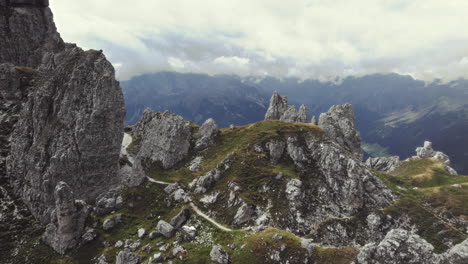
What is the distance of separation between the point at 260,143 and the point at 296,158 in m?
14.2

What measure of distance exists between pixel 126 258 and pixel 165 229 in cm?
1029

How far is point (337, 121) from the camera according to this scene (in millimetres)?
162875

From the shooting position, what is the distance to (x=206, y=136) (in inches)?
4107

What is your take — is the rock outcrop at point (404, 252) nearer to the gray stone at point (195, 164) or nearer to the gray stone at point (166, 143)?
the gray stone at point (195, 164)

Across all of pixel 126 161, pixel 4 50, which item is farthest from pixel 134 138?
pixel 4 50

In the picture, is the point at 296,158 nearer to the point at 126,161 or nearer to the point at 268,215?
the point at 268,215

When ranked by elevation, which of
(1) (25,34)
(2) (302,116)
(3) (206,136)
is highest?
(1) (25,34)

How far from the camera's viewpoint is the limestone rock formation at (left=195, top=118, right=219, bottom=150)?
102 metres

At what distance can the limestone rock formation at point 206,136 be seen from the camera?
102 metres

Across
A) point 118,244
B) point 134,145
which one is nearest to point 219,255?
point 118,244

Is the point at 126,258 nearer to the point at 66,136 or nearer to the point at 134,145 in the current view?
the point at 66,136

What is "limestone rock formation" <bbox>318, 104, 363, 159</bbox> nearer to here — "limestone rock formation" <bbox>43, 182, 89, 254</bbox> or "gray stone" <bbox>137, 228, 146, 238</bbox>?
"gray stone" <bbox>137, 228, 146, 238</bbox>

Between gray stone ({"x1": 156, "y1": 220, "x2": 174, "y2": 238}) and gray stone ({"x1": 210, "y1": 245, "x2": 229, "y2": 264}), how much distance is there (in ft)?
44.4

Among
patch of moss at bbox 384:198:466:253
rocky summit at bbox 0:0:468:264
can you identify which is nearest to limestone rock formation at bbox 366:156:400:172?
rocky summit at bbox 0:0:468:264
